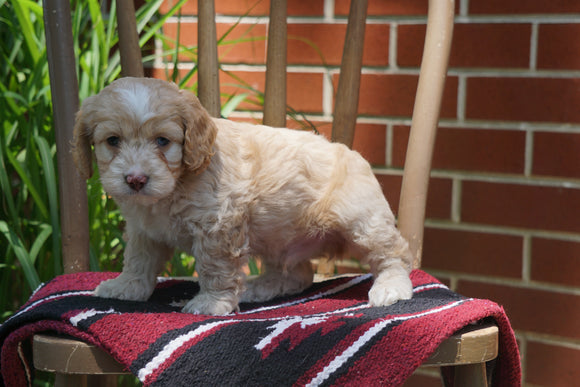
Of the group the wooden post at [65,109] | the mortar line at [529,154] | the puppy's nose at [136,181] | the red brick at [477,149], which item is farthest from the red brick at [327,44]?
the puppy's nose at [136,181]

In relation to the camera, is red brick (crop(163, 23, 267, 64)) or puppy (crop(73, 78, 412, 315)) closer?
puppy (crop(73, 78, 412, 315))

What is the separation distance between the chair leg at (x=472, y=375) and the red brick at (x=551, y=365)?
800 mm

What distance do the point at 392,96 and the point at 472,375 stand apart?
1.00 meters

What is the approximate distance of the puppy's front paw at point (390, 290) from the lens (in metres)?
1.30

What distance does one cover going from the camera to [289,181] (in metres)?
1.34

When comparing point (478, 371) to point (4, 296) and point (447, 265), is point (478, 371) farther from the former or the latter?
point (4, 296)

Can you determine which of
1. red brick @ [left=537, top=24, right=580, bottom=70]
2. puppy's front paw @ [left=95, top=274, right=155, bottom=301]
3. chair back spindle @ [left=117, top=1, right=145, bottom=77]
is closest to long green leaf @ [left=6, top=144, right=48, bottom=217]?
chair back spindle @ [left=117, top=1, right=145, bottom=77]

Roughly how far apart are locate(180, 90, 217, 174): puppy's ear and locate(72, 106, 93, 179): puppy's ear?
185 mm

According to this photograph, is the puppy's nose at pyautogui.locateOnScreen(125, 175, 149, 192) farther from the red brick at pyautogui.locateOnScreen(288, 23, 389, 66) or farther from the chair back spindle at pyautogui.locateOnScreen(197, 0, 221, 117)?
the red brick at pyautogui.locateOnScreen(288, 23, 389, 66)

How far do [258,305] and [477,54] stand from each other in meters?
0.99

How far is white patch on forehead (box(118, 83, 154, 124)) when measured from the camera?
1.15 metres

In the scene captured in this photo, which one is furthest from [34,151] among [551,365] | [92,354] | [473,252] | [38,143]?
[551,365]

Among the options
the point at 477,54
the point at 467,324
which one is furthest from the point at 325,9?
the point at 467,324

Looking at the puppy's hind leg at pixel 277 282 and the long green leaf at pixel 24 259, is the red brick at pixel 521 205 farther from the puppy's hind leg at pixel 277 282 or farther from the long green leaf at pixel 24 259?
the long green leaf at pixel 24 259
